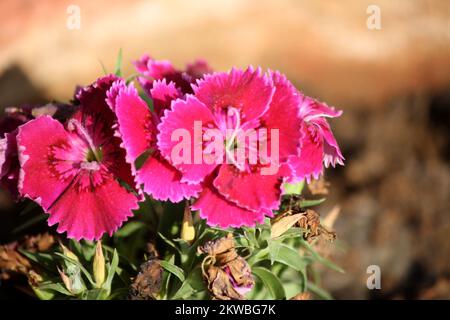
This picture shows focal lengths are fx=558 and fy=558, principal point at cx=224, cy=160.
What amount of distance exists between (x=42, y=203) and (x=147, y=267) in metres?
0.21

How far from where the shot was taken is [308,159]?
970 millimetres

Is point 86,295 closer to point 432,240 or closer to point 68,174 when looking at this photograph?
point 68,174

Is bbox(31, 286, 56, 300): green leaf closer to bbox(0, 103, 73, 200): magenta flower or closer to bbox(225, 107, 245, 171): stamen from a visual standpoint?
bbox(0, 103, 73, 200): magenta flower

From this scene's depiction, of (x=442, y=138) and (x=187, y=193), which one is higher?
(x=187, y=193)

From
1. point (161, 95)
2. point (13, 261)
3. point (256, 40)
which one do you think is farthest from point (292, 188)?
point (256, 40)

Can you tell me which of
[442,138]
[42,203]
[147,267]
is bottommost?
[442,138]

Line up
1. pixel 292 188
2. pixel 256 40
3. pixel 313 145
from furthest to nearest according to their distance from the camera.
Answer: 1. pixel 256 40
2. pixel 292 188
3. pixel 313 145

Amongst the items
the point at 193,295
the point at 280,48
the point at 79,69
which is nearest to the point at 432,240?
the point at 280,48

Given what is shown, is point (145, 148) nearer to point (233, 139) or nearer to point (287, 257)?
point (233, 139)

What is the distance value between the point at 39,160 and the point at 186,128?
0.89 feet

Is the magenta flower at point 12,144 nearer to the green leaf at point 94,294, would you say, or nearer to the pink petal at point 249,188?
the green leaf at point 94,294

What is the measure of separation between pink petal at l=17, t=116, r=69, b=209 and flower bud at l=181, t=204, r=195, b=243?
216 mm

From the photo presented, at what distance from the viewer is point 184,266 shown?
41.8 inches

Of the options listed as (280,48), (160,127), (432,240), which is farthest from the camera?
(280,48)
